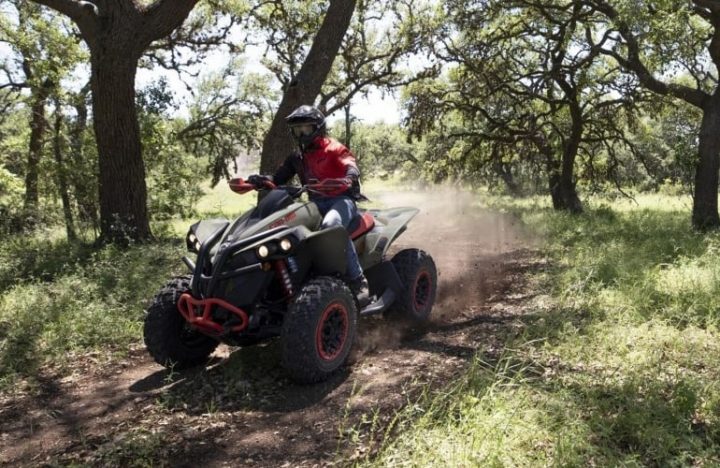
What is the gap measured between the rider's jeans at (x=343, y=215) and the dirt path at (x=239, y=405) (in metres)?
0.77

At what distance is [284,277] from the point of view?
4254mm

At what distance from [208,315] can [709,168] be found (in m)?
10.5

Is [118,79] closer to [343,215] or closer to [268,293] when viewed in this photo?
[343,215]

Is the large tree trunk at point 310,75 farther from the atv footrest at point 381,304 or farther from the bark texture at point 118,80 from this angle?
the atv footrest at point 381,304

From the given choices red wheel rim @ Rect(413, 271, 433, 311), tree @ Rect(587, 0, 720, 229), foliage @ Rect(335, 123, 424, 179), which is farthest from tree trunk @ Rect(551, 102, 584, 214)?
foliage @ Rect(335, 123, 424, 179)

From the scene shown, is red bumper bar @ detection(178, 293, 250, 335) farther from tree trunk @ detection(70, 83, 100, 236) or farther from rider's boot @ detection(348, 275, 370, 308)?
tree trunk @ detection(70, 83, 100, 236)

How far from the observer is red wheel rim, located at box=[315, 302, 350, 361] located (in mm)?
4141

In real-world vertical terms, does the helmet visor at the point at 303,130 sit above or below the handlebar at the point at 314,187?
above

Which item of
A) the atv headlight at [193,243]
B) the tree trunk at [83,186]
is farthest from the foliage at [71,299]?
the tree trunk at [83,186]

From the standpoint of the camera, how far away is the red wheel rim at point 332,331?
4.14 meters

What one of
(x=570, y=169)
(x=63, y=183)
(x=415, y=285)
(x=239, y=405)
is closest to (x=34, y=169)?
(x=63, y=183)

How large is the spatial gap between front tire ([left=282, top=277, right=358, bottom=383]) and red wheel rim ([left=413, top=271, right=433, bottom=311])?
157cm

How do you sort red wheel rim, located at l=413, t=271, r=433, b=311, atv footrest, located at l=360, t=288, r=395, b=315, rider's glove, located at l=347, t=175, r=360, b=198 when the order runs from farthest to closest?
red wheel rim, located at l=413, t=271, r=433, b=311, atv footrest, located at l=360, t=288, r=395, b=315, rider's glove, located at l=347, t=175, r=360, b=198

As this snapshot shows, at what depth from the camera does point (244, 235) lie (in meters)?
4.20
